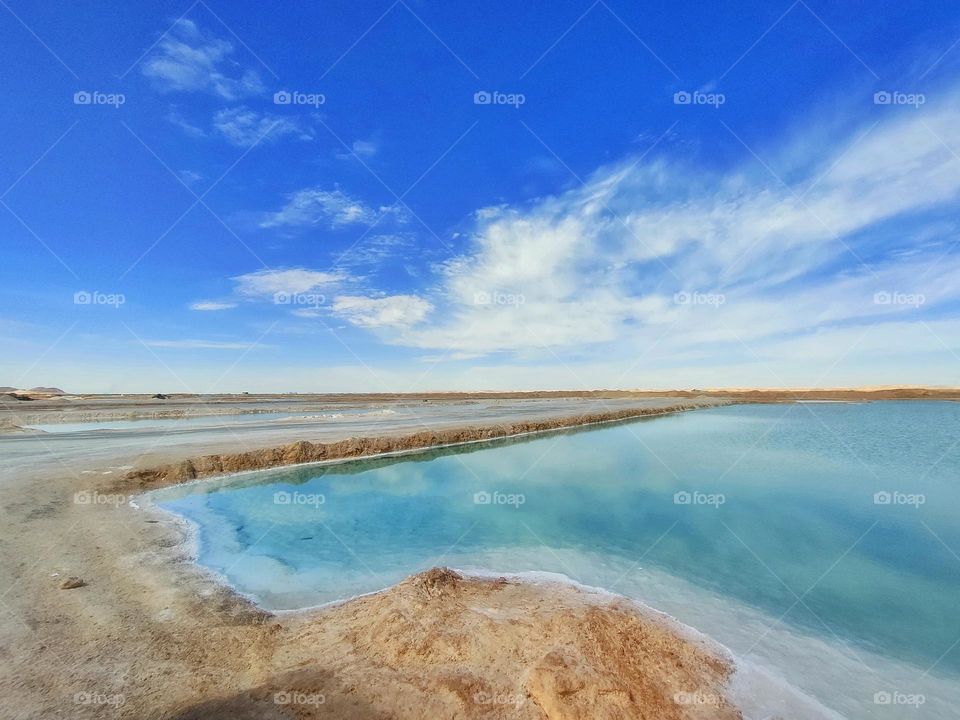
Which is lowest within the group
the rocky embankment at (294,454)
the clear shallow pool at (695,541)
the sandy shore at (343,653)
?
the clear shallow pool at (695,541)

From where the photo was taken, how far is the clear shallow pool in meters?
6.58

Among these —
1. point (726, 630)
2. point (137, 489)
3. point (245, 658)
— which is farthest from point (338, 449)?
point (726, 630)

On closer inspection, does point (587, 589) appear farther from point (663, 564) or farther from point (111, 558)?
point (111, 558)

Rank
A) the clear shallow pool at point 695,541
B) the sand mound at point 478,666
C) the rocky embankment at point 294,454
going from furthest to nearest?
the rocky embankment at point 294,454 < the clear shallow pool at point 695,541 < the sand mound at point 478,666

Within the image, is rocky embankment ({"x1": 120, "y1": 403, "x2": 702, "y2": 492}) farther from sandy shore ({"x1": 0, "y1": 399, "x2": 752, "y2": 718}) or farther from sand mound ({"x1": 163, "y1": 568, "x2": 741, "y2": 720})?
sand mound ({"x1": 163, "y1": 568, "x2": 741, "y2": 720})

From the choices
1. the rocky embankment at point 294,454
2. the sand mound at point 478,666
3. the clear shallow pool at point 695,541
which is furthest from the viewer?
the rocky embankment at point 294,454

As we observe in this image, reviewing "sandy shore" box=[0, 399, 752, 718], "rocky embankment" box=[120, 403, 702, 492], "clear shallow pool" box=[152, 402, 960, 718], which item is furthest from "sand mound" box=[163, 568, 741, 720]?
"rocky embankment" box=[120, 403, 702, 492]

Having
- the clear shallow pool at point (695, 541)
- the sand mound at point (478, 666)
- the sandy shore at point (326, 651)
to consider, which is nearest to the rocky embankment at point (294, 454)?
the clear shallow pool at point (695, 541)

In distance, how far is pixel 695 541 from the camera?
11.1 metres

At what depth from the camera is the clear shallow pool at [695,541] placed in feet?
21.6

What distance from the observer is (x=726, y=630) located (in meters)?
6.88

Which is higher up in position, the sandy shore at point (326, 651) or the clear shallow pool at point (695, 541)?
the sandy shore at point (326, 651)

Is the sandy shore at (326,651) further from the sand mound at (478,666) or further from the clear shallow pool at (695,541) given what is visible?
the clear shallow pool at (695,541)

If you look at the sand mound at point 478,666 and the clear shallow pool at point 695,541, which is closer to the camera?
the sand mound at point 478,666
